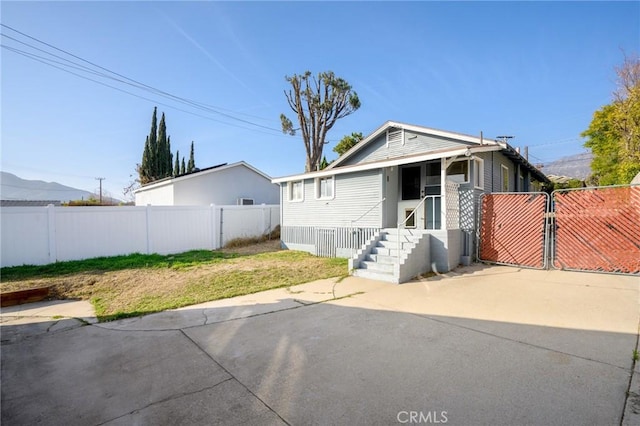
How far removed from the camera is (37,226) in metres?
9.95

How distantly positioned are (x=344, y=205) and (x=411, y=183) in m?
2.87

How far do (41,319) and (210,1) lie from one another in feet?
33.5

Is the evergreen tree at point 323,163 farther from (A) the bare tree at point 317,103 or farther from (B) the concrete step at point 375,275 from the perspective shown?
(B) the concrete step at point 375,275

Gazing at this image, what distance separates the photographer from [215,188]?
67.3 feet

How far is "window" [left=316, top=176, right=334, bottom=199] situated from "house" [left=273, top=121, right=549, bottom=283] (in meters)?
0.05

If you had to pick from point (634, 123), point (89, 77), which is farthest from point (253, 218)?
point (634, 123)

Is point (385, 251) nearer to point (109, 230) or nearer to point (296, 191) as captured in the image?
point (296, 191)

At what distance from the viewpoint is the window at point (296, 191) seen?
549 inches

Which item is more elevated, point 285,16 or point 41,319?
point 285,16

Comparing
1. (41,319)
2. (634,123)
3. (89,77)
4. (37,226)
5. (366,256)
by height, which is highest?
(89,77)

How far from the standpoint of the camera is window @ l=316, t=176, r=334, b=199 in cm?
1278

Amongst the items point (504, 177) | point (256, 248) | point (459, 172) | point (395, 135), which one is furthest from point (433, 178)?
point (256, 248)

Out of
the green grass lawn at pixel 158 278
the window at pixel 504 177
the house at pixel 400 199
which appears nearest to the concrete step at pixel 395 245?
the house at pixel 400 199

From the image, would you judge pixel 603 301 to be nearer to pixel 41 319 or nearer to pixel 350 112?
pixel 41 319
